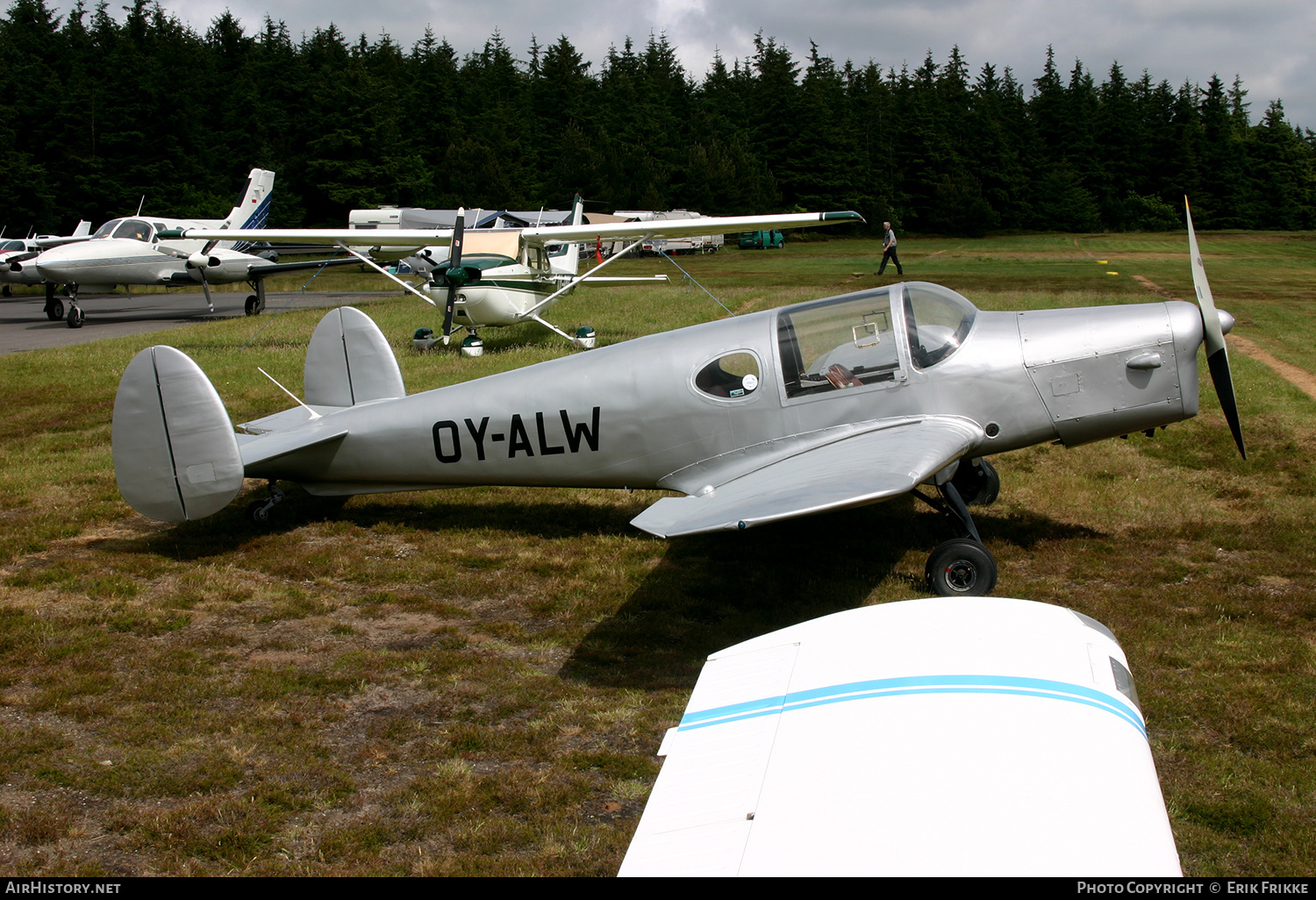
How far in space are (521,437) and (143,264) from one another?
76.6ft

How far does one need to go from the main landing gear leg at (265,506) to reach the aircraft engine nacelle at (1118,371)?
611 cm

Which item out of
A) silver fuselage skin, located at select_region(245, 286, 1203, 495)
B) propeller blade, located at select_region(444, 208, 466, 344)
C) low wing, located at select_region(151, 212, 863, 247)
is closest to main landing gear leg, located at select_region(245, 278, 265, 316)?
low wing, located at select_region(151, 212, 863, 247)

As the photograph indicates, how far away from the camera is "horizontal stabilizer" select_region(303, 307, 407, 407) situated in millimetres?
7953

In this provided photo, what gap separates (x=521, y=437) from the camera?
698 centimetres

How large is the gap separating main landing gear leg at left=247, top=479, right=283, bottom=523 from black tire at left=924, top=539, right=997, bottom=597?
539cm

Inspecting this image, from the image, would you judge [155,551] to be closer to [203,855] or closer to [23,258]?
[203,855]

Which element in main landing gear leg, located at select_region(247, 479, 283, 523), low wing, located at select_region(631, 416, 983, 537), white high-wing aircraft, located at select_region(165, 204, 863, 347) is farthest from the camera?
white high-wing aircraft, located at select_region(165, 204, 863, 347)

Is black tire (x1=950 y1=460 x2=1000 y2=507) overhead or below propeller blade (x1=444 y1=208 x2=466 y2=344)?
below

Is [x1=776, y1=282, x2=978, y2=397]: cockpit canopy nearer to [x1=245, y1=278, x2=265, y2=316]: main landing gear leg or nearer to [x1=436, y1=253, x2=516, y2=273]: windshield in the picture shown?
[x1=436, y1=253, x2=516, y2=273]: windshield

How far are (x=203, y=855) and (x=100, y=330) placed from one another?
22653 millimetres

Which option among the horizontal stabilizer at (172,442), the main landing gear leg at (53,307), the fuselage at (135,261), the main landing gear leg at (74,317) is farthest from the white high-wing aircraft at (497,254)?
the horizontal stabilizer at (172,442)

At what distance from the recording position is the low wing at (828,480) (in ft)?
16.2

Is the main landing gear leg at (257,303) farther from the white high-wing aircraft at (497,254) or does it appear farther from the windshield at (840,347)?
the windshield at (840,347)

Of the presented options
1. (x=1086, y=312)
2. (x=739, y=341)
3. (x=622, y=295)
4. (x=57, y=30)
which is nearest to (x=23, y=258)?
(x=622, y=295)
